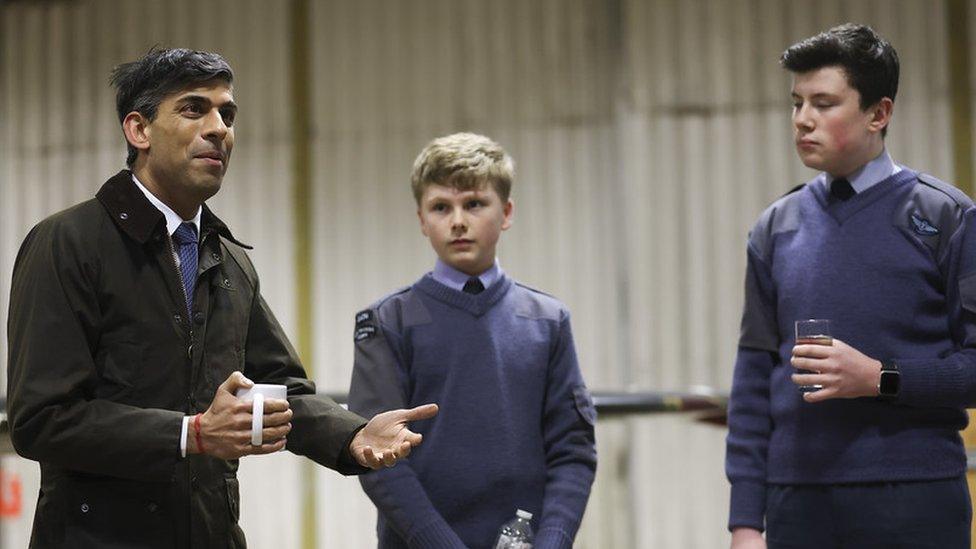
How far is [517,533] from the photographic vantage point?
2.45 m

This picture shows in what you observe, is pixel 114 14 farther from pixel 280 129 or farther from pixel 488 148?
pixel 488 148

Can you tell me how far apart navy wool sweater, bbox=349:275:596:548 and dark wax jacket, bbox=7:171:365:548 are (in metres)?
0.30

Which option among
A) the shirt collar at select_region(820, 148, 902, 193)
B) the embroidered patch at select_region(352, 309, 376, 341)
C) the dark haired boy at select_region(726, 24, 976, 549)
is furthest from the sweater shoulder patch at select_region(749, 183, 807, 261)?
the embroidered patch at select_region(352, 309, 376, 341)

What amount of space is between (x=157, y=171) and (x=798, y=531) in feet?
4.51

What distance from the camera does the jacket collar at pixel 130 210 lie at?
205cm

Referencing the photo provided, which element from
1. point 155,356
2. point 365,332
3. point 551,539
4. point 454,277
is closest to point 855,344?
point 551,539

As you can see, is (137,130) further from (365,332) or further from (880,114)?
(880,114)

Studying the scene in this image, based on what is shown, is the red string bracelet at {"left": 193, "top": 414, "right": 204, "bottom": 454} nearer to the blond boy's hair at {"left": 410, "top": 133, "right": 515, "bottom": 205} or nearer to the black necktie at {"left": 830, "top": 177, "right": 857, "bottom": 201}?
the blond boy's hair at {"left": 410, "top": 133, "right": 515, "bottom": 205}

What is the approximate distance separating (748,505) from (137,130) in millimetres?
1370

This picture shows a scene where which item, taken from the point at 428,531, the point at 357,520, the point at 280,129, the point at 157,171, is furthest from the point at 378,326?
the point at 280,129

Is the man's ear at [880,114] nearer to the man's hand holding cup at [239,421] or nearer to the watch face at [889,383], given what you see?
the watch face at [889,383]

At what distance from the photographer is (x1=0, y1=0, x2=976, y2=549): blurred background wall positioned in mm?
5914

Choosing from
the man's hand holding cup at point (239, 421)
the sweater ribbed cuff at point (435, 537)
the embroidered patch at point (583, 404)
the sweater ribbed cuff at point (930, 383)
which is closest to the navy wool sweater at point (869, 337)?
the sweater ribbed cuff at point (930, 383)

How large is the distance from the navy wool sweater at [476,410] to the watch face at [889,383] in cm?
61
